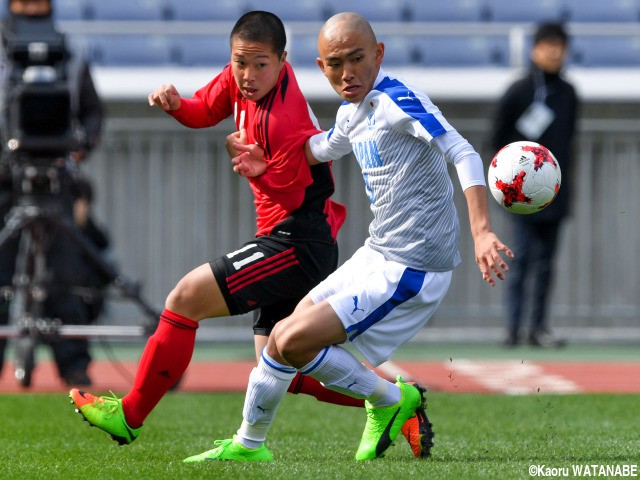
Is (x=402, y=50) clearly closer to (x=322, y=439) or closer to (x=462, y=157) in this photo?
(x=322, y=439)

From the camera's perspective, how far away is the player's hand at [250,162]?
5227 mm

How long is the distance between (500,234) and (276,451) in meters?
7.05

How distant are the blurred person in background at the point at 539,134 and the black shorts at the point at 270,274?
220 inches

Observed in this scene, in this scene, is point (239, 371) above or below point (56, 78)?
below

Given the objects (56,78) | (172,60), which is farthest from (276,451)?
(172,60)

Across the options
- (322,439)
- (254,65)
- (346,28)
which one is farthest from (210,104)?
(322,439)

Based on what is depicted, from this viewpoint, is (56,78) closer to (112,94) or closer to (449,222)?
(449,222)

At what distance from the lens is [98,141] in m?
8.40

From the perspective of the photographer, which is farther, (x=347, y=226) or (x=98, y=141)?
(x=347, y=226)

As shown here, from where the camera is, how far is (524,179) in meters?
4.78

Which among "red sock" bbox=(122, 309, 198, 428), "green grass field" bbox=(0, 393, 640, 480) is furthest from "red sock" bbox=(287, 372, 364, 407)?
"red sock" bbox=(122, 309, 198, 428)

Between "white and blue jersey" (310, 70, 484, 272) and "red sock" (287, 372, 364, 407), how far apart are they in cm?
85

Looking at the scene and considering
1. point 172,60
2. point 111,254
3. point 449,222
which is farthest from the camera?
point 172,60

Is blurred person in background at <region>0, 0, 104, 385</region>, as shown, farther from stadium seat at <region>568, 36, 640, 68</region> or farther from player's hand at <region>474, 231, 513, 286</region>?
stadium seat at <region>568, 36, 640, 68</region>
